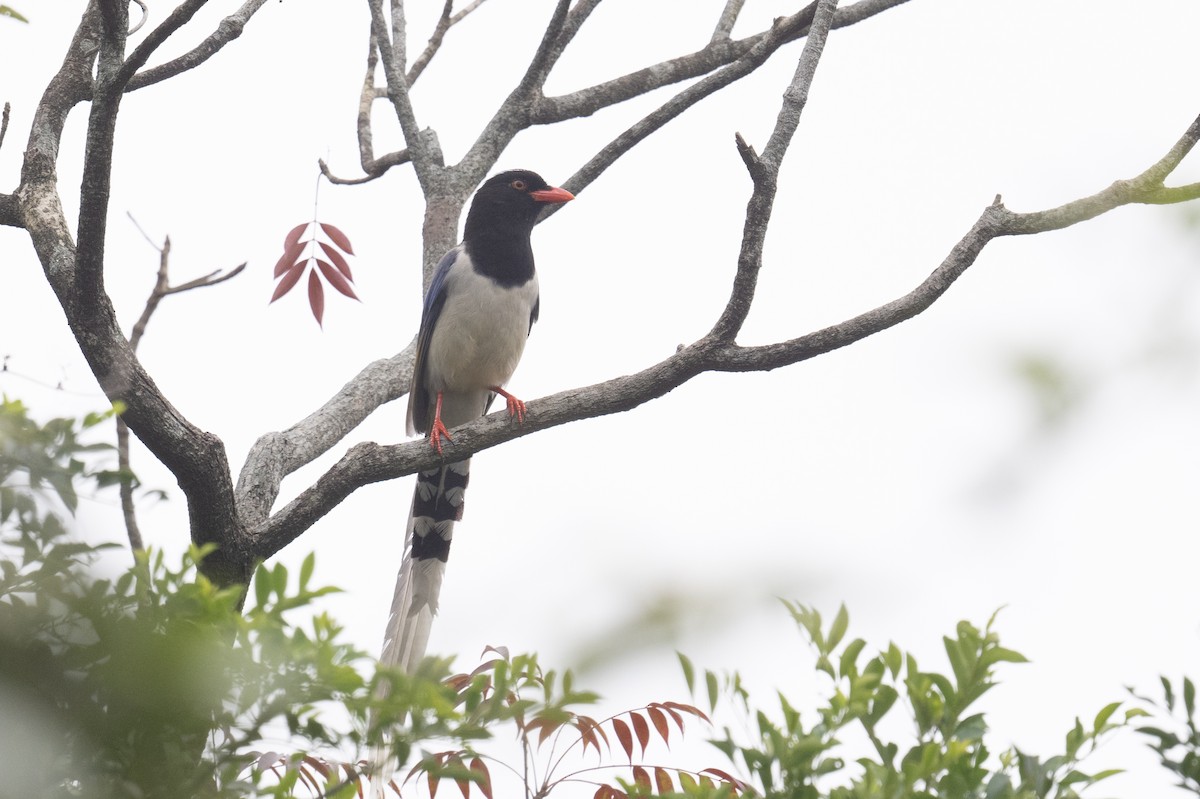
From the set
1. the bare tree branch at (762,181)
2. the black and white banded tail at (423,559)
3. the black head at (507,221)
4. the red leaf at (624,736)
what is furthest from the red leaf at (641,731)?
the black head at (507,221)

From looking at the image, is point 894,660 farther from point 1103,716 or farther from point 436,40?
point 436,40

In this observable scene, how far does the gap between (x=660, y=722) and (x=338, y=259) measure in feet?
9.13

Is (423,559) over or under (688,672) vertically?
over

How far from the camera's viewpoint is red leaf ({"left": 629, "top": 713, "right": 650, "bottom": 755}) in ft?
10.4

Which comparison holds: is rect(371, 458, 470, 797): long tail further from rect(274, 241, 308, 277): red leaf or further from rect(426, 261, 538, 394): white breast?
rect(274, 241, 308, 277): red leaf

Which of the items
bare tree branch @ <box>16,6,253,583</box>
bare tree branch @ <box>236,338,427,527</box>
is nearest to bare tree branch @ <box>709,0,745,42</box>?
bare tree branch @ <box>236,338,427,527</box>

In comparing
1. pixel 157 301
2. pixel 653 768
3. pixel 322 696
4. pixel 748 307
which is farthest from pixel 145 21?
pixel 322 696

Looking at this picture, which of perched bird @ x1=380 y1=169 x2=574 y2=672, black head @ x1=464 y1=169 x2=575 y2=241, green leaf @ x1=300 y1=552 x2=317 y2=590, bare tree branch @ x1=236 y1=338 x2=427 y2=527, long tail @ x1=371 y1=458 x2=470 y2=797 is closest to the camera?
green leaf @ x1=300 y1=552 x2=317 y2=590

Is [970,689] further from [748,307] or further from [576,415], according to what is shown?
[576,415]

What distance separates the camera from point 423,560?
5.62 m

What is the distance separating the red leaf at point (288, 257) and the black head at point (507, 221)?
1.00 m

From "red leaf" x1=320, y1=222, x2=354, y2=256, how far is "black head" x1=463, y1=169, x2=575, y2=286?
91 centimetres

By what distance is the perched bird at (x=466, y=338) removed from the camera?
574 cm

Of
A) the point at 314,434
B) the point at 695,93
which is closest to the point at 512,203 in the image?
the point at 695,93
